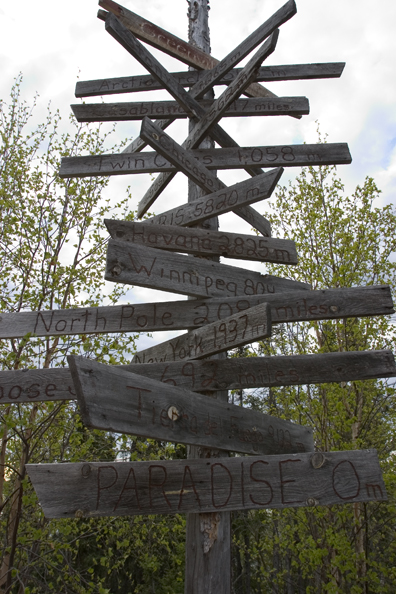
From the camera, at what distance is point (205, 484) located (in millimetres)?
2230

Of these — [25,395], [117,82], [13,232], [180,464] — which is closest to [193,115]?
[117,82]

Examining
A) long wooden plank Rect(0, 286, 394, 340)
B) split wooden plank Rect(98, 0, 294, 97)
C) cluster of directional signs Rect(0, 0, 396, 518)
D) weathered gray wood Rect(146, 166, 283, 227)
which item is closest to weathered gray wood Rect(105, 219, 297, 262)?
cluster of directional signs Rect(0, 0, 396, 518)

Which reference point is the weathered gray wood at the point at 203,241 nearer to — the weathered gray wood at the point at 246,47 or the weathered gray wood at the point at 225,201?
the weathered gray wood at the point at 225,201

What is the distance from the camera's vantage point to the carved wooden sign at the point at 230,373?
2703 millimetres

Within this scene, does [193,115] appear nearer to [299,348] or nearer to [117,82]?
[117,82]

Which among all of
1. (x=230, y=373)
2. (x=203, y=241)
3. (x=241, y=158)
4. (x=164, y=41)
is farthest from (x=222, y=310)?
(x=164, y=41)

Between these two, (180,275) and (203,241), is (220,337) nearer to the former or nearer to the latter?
(180,275)

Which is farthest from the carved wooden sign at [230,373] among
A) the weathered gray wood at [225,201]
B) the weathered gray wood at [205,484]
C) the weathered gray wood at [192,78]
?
the weathered gray wood at [192,78]

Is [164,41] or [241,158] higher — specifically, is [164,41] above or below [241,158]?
above

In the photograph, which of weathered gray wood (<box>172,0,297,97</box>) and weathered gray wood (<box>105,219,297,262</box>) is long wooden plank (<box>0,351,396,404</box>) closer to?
weathered gray wood (<box>105,219,297,262</box>)

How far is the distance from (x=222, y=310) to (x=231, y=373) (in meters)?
0.47

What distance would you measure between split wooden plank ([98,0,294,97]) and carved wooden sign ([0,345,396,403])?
11.7 ft

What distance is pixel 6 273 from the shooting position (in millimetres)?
6551

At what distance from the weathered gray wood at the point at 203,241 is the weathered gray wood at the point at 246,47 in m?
1.79
